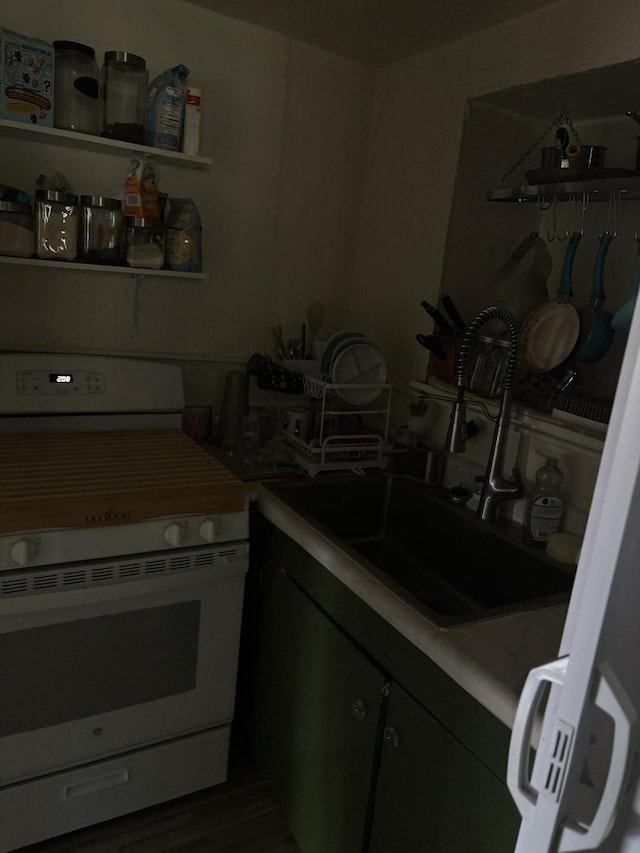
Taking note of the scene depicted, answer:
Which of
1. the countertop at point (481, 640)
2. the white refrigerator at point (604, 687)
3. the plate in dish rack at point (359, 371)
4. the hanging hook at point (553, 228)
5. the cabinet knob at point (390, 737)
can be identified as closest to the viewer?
the white refrigerator at point (604, 687)

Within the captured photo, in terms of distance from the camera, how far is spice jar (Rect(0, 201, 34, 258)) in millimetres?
1607

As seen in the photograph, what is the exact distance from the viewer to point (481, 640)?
3.56ft

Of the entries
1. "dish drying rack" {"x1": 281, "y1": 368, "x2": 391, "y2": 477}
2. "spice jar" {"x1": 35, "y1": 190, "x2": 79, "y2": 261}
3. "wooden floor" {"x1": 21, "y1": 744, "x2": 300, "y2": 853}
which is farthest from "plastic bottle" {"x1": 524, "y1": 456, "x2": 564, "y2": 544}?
"spice jar" {"x1": 35, "y1": 190, "x2": 79, "y2": 261}

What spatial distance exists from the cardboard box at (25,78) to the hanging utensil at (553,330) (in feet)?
4.44

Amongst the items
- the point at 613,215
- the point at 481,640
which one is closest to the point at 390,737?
the point at 481,640

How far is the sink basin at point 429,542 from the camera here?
151 centimetres

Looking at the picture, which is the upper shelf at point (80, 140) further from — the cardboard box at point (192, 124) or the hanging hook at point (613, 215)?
the hanging hook at point (613, 215)

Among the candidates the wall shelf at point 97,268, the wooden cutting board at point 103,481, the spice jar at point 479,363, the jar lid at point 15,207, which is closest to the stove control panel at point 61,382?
the wooden cutting board at point 103,481

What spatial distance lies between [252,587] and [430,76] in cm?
163

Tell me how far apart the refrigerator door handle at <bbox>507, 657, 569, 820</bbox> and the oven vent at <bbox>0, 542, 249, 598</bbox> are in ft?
3.31

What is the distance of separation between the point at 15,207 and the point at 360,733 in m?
1.50

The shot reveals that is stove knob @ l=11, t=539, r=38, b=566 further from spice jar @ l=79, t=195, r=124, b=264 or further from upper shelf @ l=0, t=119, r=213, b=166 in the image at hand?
upper shelf @ l=0, t=119, r=213, b=166

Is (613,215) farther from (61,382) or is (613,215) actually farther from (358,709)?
(61,382)

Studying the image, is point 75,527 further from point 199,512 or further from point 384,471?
point 384,471
